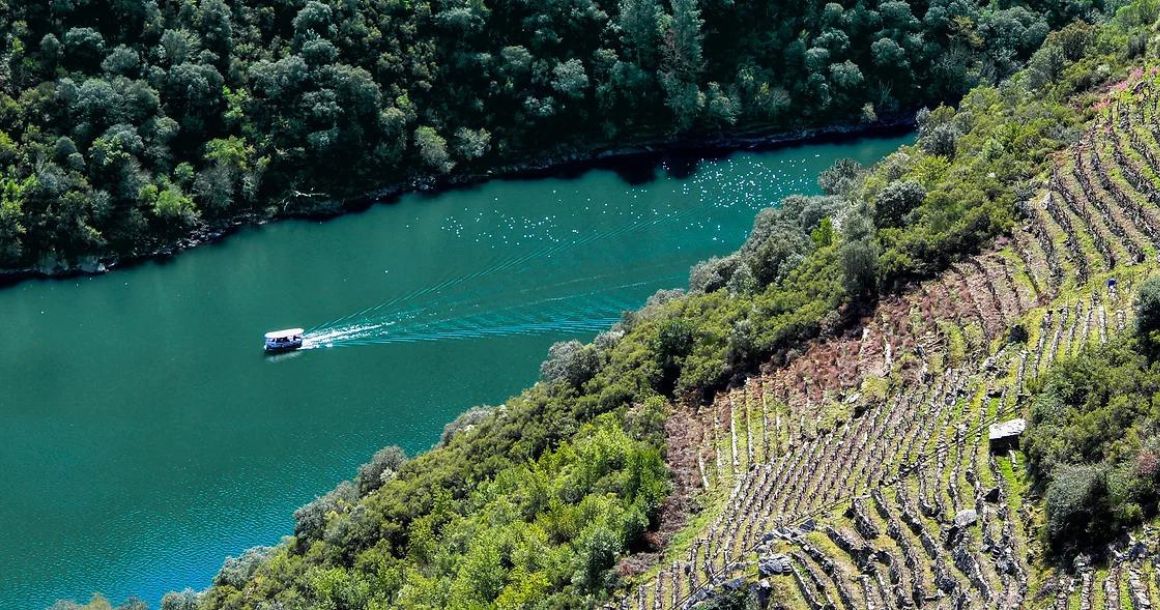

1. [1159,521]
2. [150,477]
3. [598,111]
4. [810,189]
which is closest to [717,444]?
[1159,521]

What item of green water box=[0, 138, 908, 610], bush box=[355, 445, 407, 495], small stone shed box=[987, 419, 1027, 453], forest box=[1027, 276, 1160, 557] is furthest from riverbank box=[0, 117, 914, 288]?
forest box=[1027, 276, 1160, 557]

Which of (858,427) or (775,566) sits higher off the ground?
(858,427)

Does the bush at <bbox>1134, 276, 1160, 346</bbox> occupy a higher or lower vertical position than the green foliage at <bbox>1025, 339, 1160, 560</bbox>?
higher

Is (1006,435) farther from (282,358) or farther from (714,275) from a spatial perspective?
(282,358)

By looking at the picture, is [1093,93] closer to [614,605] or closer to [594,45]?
[614,605]

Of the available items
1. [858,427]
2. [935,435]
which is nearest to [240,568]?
[858,427]

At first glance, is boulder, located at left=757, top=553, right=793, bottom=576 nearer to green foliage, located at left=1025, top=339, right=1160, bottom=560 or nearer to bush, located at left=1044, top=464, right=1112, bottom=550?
green foliage, located at left=1025, top=339, right=1160, bottom=560

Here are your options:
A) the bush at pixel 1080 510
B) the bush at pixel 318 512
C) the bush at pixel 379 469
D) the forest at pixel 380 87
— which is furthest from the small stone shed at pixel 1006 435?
the forest at pixel 380 87
